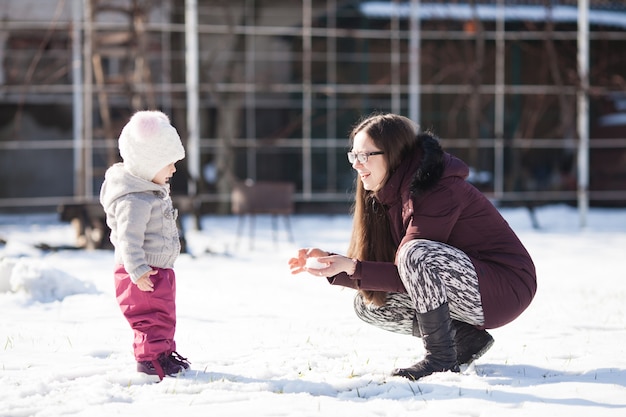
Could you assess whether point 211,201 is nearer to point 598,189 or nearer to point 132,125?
point 598,189

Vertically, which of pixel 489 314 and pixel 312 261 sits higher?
pixel 312 261

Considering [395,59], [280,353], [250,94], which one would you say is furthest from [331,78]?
[280,353]

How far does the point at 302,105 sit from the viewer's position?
51.0 feet

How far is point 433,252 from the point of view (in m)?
3.36

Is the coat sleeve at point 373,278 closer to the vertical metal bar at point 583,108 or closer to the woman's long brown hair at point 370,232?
the woman's long brown hair at point 370,232

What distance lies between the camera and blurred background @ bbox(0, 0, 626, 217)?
14.5 meters

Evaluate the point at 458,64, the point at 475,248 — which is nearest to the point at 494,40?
the point at 458,64

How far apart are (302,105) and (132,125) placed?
477 inches

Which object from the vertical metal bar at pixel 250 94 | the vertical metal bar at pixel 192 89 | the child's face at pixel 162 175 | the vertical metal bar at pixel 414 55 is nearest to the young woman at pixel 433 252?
the child's face at pixel 162 175

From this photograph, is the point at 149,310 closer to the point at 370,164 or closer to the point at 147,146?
the point at 147,146

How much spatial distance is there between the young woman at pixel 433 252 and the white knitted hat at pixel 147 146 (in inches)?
27.9

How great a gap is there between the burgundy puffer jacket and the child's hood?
0.84 meters

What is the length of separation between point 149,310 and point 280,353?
78 centimetres

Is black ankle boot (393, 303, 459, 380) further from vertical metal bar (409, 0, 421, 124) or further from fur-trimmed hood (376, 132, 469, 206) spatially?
vertical metal bar (409, 0, 421, 124)
